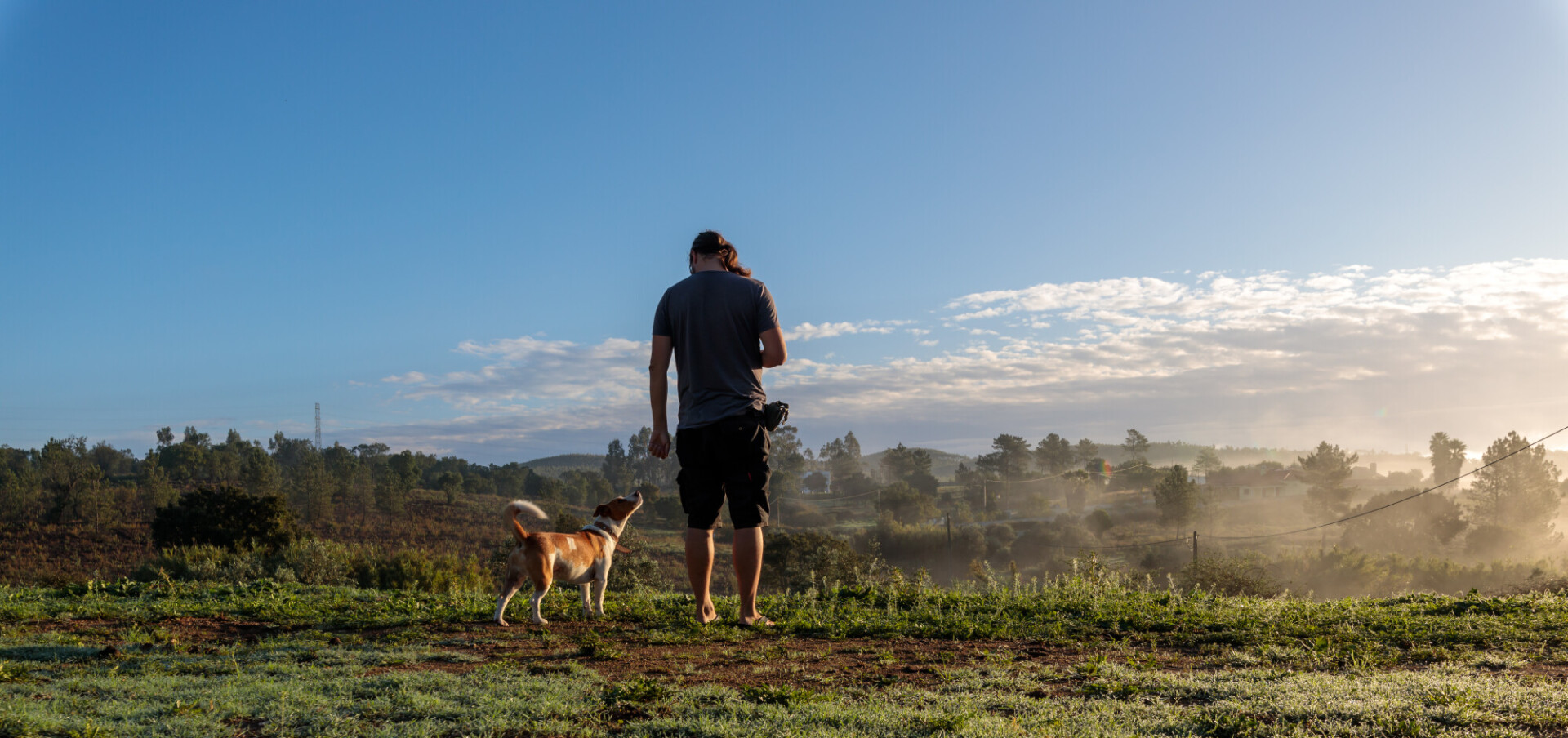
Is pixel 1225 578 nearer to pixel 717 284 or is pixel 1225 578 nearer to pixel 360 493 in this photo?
pixel 717 284

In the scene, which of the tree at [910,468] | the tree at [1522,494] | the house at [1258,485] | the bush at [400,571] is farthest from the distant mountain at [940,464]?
the bush at [400,571]

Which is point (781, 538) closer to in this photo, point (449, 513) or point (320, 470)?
point (449, 513)

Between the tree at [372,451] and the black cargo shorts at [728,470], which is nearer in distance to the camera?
the black cargo shorts at [728,470]

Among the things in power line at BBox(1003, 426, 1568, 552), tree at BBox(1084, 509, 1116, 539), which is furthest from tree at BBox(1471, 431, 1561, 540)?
tree at BBox(1084, 509, 1116, 539)

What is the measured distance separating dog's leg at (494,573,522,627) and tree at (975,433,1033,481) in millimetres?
102430

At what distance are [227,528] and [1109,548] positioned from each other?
57065mm

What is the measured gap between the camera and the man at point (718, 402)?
15.7ft

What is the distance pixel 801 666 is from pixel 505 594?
7.58 ft

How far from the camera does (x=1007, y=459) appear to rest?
105875 millimetres

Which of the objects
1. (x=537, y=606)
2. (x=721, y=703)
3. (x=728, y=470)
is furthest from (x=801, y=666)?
(x=537, y=606)

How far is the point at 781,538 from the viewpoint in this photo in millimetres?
43625

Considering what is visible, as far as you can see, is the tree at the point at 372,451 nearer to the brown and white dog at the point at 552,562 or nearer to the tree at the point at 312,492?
the tree at the point at 312,492

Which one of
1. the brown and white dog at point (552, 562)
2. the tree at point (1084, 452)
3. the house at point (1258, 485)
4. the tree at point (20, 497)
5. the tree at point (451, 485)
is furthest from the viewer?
the tree at point (1084, 452)

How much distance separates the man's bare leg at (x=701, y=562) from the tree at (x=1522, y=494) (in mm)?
87310
